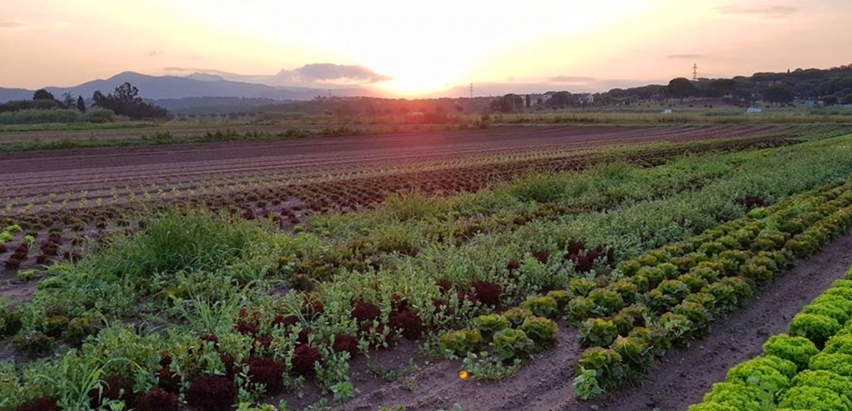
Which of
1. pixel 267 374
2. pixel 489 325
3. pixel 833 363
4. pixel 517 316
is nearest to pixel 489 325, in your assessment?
pixel 489 325

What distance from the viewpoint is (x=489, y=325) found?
5469mm

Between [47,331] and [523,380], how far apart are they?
14.2 feet

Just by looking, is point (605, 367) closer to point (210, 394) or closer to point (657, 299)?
point (657, 299)

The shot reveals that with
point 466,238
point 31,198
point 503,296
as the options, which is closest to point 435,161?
point 31,198

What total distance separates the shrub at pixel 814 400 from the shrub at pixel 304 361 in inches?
128

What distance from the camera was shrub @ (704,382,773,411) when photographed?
3871mm

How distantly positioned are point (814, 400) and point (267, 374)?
12.0 ft

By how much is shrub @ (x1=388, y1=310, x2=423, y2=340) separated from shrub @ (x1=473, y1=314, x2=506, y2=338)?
1.79ft

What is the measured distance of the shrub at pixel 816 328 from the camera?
17.0 feet

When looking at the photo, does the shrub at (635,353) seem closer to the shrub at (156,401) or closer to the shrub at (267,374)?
the shrub at (267,374)

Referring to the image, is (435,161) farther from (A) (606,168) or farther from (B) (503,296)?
(B) (503,296)

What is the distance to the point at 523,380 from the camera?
15.8 feet

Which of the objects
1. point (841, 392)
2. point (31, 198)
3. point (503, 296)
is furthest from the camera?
point (31, 198)

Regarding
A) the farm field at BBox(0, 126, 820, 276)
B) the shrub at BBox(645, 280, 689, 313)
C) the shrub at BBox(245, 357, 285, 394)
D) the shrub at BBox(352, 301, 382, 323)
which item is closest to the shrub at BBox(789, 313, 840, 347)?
the shrub at BBox(645, 280, 689, 313)
